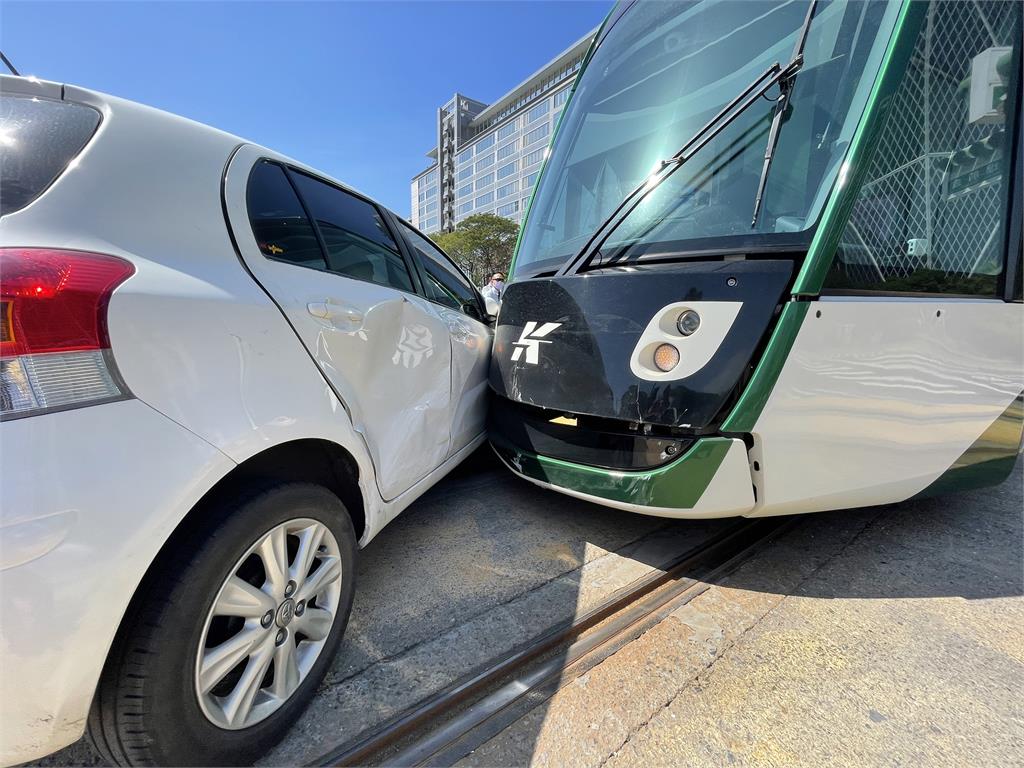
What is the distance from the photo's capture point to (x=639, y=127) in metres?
2.67

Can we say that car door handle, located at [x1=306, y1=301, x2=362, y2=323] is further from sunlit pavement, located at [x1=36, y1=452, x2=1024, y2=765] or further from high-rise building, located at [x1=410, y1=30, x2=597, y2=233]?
high-rise building, located at [x1=410, y1=30, x2=597, y2=233]

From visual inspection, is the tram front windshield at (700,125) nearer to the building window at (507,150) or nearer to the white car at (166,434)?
the white car at (166,434)

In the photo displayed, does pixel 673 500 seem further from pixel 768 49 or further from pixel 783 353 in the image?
pixel 768 49

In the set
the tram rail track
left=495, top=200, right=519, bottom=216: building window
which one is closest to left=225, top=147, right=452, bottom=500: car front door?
the tram rail track

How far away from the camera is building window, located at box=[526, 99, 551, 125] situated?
53.3 m

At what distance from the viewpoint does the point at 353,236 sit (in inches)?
83.9

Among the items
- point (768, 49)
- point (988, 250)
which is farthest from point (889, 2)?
point (988, 250)

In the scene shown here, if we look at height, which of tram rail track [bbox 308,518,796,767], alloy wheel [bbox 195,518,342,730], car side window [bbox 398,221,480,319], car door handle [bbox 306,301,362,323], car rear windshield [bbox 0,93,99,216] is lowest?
tram rail track [bbox 308,518,796,767]

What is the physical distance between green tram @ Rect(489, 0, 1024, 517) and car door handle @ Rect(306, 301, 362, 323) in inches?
40.0

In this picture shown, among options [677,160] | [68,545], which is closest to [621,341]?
[677,160]

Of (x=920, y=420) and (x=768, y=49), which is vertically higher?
(x=768, y=49)

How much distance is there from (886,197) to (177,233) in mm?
2612

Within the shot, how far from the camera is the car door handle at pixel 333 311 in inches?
62.6

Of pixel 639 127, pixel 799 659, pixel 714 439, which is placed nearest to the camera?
pixel 799 659
